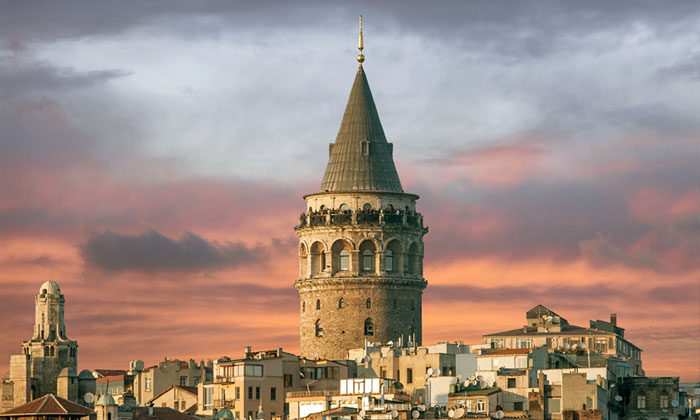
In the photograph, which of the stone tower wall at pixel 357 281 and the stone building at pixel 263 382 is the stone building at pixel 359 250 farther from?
the stone building at pixel 263 382

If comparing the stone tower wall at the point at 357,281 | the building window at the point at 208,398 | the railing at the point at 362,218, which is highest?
the railing at the point at 362,218

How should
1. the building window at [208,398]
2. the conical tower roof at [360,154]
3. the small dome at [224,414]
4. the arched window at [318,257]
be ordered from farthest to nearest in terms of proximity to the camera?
1. the arched window at [318,257]
2. the conical tower roof at [360,154]
3. the building window at [208,398]
4. the small dome at [224,414]

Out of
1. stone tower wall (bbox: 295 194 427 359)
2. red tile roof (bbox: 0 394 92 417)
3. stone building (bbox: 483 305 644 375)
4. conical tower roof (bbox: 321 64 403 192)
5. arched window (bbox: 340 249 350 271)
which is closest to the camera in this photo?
red tile roof (bbox: 0 394 92 417)

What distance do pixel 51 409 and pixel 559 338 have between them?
39383mm

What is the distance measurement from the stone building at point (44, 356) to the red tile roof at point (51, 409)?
25.8 m

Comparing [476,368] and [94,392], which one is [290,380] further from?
[94,392]

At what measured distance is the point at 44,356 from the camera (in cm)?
14338

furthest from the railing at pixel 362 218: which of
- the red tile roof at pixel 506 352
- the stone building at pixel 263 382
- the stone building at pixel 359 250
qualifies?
the red tile roof at pixel 506 352

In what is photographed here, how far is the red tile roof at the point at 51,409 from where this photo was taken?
114 metres

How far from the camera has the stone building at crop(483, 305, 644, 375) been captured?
136500 mm

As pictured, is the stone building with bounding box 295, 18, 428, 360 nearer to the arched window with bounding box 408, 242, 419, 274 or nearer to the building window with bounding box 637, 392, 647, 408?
the arched window with bounding box 408, 242, 419, 274

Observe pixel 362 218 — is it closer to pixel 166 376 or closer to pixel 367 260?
pixel 367 260

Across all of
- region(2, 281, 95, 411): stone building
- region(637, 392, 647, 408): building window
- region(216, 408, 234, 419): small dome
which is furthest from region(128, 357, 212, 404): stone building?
region(637, 392, 647, 408): building window

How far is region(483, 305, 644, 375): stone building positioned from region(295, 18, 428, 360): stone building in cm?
850
